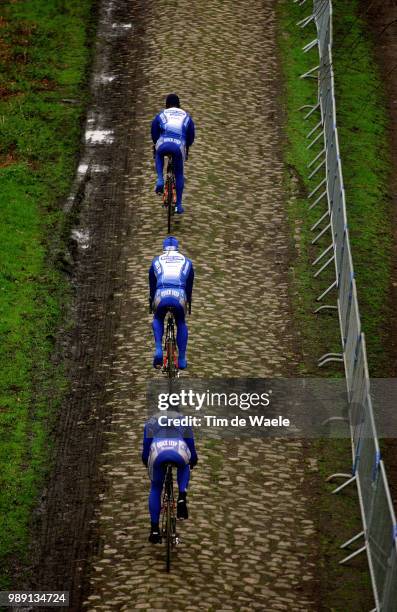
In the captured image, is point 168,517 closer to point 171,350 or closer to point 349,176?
point 171,350

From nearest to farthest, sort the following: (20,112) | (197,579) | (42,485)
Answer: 1. (197,579)
2. (42,485)
3. (20,112)

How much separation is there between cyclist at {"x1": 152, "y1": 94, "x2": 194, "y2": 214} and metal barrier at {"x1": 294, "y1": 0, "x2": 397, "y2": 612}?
8.80 feet

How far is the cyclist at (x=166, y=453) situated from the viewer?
15.9 metres

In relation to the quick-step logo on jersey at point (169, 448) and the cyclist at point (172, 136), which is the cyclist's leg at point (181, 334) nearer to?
the quick-step logo on jersey at point (169, 448)

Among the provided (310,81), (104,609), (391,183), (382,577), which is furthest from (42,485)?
(310,81)

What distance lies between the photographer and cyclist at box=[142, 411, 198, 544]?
1585cm

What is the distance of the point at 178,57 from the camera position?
32.2 metres

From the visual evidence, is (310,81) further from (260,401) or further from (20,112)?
(260,401)

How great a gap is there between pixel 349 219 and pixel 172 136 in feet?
14.9

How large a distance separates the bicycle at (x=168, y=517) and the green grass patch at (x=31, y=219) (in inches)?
74.3

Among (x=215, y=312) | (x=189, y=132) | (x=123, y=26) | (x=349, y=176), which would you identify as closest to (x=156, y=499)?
(x=215, y=312)

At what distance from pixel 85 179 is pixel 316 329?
6.83 metres

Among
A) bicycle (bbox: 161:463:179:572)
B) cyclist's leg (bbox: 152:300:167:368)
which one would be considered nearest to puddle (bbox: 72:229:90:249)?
cyclist's leg (bbox: 152:300:167:368)

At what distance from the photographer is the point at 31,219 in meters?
25.6
